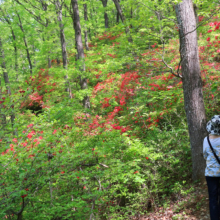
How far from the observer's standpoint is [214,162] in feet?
8.24

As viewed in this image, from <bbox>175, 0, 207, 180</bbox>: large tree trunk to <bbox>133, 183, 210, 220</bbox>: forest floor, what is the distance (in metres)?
0.39

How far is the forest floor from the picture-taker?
323cm

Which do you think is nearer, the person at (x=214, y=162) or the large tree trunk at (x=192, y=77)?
the person at (x=214, y=162)

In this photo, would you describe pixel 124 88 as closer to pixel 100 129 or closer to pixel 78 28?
pixel 78 28

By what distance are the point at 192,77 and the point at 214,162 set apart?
179 centimetres

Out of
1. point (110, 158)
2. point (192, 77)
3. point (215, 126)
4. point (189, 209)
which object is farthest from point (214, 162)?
point (110, 158)

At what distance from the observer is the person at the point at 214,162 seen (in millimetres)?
2500

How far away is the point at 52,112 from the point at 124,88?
5.86 meters

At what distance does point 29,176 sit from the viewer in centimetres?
273

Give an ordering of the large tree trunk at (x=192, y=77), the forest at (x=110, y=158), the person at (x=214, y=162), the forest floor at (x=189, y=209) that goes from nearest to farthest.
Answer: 1. the person at (x=214, y=162)
2. the forest at (x=110, y=158)
3. the forest floor at (x=189, y=209)
4. the large tree trunk at (x=192, y=77)

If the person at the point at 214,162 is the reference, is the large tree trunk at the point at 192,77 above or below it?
above

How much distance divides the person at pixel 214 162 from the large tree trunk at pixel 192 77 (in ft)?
3.76

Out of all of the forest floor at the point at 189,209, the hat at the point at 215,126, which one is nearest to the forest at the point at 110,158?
the forest floor at the point at 189,209

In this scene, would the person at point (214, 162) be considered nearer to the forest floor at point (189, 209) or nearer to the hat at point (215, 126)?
the hat at point (215, 126)
